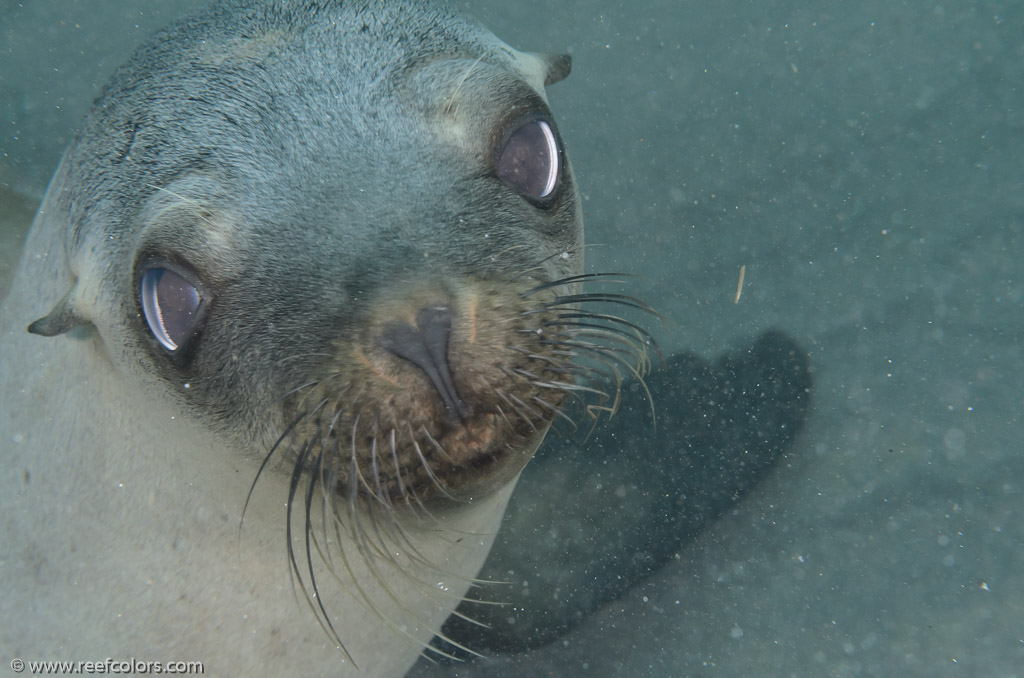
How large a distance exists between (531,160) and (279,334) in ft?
2.14

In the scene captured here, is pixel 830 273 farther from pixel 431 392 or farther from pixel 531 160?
pixel 431 392

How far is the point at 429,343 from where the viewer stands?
38.6 inches

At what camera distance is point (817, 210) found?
3.26 metres

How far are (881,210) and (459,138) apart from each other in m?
2.74

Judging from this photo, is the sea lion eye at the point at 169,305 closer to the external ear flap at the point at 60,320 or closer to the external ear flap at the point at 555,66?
the external ear flap at the point at 60,320

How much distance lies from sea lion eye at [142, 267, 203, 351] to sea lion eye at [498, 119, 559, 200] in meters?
0.66

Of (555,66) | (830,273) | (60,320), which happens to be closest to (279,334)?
(60,320)

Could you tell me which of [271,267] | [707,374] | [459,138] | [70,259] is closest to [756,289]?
[707,374]

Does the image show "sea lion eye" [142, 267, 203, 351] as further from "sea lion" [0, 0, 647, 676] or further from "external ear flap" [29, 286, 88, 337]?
"external ear flap" [29, 286, 88, 337]

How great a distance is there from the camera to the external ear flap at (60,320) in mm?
1401

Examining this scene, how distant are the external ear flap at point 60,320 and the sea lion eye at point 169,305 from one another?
0.28m

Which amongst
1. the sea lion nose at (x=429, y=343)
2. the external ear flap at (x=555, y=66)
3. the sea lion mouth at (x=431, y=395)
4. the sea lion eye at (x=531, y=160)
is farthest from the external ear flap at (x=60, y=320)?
the external ear flap at (x=555, y=66)

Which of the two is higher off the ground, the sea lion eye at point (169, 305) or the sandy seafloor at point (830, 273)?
the sea lion eye at point (169, 305)

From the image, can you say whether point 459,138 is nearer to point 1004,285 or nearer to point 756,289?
point 756,289
